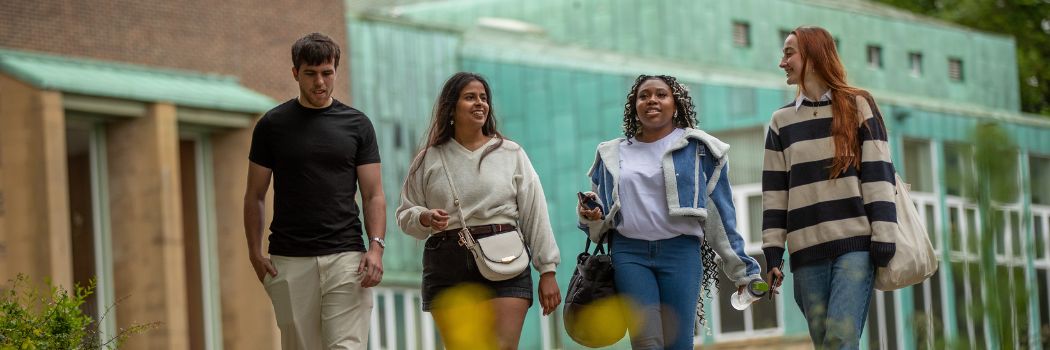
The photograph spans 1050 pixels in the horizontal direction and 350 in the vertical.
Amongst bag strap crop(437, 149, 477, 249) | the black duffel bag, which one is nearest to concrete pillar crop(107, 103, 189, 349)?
bag strap crop(437, 149, 477, 249)

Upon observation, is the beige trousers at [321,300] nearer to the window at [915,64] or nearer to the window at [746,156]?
the window at [746,156]

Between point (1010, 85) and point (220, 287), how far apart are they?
31.7 metres

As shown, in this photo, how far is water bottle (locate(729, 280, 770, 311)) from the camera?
328 inches

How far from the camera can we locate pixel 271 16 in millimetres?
32156

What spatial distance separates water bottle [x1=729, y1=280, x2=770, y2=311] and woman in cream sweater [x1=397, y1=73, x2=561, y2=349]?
0.83 metres

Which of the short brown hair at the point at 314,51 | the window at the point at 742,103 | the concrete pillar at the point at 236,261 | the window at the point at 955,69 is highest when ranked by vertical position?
the window at the point at 955,69

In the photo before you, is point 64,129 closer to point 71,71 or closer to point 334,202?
point 71,71

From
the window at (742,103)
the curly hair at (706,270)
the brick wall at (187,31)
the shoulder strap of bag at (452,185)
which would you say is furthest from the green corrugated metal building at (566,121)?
the shoulder strap of bag at (452,185)

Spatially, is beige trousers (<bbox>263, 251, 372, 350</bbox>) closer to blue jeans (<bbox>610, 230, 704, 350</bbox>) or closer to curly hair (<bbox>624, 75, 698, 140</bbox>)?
blue jeans (<bbox>610, 230, 704, 350</bbox>)

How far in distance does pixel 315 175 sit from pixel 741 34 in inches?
1552

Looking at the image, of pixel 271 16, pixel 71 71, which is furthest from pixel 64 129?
pixel 271 16

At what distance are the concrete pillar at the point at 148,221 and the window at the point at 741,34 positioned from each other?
76.8ft

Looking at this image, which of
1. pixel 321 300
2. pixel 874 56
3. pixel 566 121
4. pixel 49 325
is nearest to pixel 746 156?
pixel 566 121

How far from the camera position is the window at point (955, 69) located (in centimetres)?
5166
